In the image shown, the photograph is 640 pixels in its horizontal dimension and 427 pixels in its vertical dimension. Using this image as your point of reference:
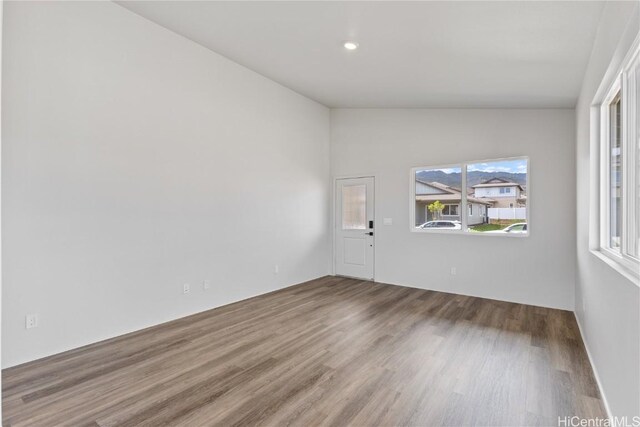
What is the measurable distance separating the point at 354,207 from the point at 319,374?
414cm

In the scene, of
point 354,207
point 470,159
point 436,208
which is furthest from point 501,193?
point 354,207

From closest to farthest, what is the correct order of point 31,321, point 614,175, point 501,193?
point 614,175 < point 31,321 < point 501,193

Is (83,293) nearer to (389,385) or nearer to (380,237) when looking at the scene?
(389,385)

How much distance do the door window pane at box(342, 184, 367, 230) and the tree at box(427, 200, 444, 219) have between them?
1.25 metres

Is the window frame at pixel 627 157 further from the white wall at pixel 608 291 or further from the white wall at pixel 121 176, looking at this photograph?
the white wall at pixel 121 176

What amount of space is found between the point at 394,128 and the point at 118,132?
4230 mm

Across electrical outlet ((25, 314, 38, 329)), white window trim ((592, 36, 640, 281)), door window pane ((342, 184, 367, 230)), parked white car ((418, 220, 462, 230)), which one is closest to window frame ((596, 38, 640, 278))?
white window trim ((592, 36, 640, 281))

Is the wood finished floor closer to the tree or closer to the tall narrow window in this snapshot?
the tall narrow window

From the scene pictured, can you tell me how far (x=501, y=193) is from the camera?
495 centimetres

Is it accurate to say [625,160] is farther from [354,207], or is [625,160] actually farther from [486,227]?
[354,207]

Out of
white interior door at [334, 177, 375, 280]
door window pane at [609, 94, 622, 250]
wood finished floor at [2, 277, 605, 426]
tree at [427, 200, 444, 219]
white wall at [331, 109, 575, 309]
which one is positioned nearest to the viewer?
wood finished floor at [2, 277, 605, 426]

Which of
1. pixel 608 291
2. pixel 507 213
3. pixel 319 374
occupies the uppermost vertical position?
pixel 507 213

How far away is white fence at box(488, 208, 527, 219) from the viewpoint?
4.77 meters

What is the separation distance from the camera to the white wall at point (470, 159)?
4.48 m
